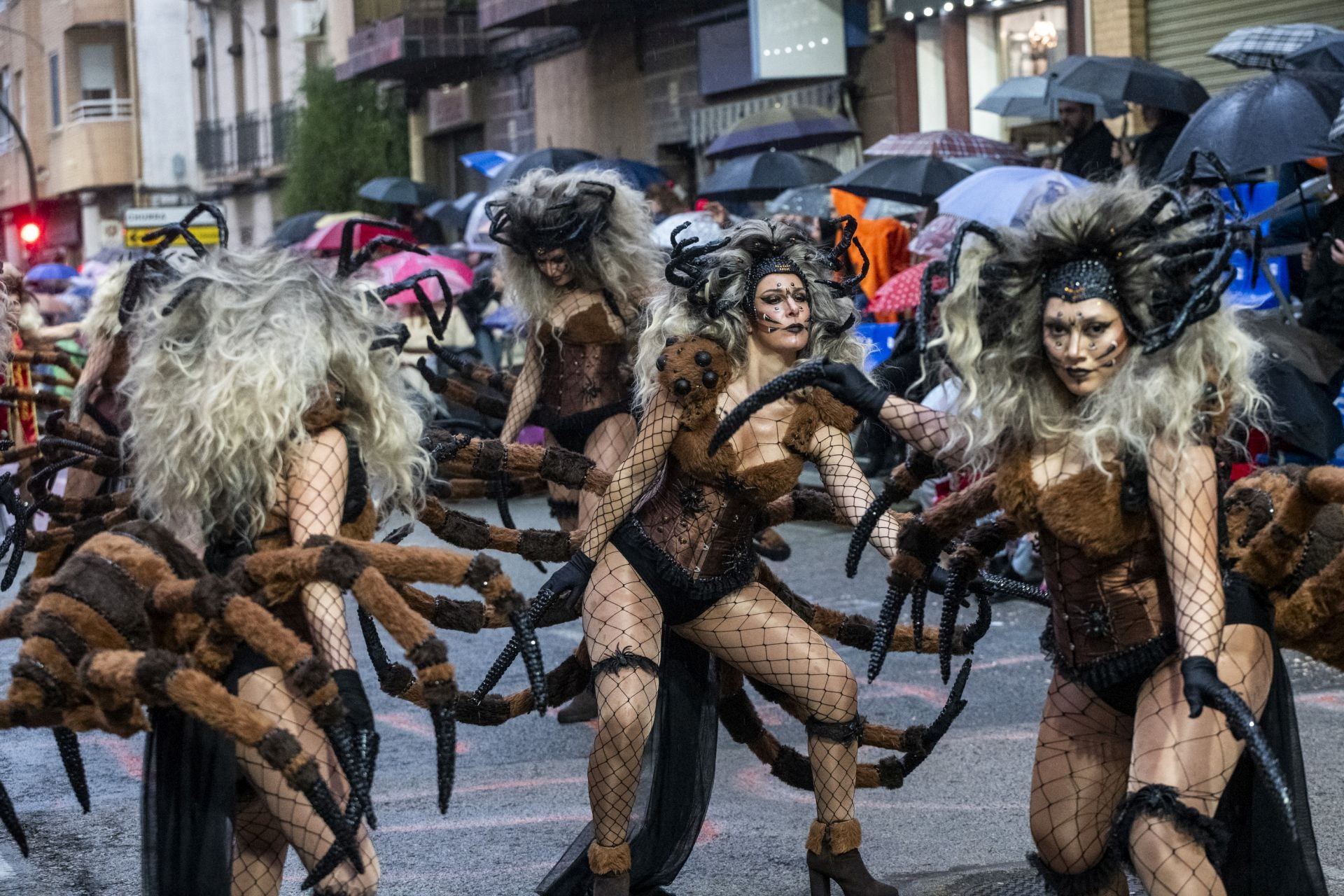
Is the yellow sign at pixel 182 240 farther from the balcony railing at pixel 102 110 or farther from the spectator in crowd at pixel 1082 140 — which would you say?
the balcony railing at pixel 102 110

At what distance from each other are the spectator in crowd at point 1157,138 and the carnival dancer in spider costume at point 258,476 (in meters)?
7.44

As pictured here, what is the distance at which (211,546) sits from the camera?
4297 mm

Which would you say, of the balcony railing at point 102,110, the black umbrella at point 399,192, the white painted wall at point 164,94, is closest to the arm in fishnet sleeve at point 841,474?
the black umbrella at point 399,192

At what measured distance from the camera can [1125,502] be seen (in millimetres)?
4004

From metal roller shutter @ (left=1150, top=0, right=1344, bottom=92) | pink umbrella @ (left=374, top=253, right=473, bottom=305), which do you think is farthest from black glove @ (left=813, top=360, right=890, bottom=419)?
→ metal roller shutter @ (left=1150, top=0, right=1344, bottom=92)

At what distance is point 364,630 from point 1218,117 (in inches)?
233

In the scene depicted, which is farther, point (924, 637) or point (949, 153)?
point (949, 153)

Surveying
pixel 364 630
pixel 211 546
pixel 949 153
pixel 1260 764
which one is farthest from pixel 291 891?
pixel 949 153

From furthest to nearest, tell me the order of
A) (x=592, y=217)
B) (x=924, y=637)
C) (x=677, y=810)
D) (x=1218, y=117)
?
(x=1218, y=117) < (x=592, y=217) < (x=924, y=637) < (x=677, y=810)

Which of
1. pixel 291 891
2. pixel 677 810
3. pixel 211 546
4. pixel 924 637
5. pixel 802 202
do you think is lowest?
pixel 291 891

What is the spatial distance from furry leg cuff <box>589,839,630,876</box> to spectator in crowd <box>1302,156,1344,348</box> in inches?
210

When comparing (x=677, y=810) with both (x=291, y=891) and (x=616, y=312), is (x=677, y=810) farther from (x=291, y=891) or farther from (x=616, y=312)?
(x=616, y=312)

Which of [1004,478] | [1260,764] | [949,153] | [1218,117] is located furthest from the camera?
[949,153]

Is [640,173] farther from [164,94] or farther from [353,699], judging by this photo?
[164,94]
